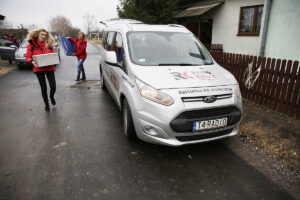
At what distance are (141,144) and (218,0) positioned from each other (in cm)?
1156

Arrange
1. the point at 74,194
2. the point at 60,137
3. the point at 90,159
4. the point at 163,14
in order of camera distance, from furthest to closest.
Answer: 1. the point at 163,14
2. the point at 60,137
3. the point at 90,159
4. the point at 74,194

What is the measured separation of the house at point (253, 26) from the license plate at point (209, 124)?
6.64 m

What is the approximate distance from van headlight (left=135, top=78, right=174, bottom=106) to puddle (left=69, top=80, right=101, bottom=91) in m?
4.62

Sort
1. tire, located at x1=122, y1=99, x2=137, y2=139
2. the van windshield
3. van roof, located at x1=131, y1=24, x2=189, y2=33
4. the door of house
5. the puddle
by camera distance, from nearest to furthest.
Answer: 1. tire, located at x1=122, y1=99, x2=137, y2=139
2. the van windshield
3. van roof, located at x1=131, y1=24, x2=189, y2=33
4. the puddle
5. the door of house

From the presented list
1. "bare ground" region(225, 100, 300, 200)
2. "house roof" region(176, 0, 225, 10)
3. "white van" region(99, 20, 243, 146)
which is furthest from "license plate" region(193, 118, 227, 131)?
"house roof" region(176, 0, 225, 10)

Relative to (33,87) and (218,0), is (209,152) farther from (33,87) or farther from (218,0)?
(218,0)

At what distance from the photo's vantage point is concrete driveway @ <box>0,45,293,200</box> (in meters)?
2.55

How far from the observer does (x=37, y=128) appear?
13.9 ft

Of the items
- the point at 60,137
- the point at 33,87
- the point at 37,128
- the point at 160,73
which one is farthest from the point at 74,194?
the point at 33,87

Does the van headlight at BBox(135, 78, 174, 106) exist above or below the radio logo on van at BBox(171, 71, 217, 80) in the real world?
below

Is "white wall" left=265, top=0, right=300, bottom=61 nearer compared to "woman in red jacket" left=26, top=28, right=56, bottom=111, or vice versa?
"woman in red jacket" left=26, top=28, right=56, bottom=111

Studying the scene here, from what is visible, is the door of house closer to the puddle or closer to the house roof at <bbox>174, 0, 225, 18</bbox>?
the house roof at <bbox>174, 0, 225, 18</bbox>

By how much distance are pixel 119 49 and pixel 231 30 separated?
936 centimetres

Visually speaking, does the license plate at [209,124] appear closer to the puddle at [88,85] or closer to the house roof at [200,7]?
the puddle at [88,85]
